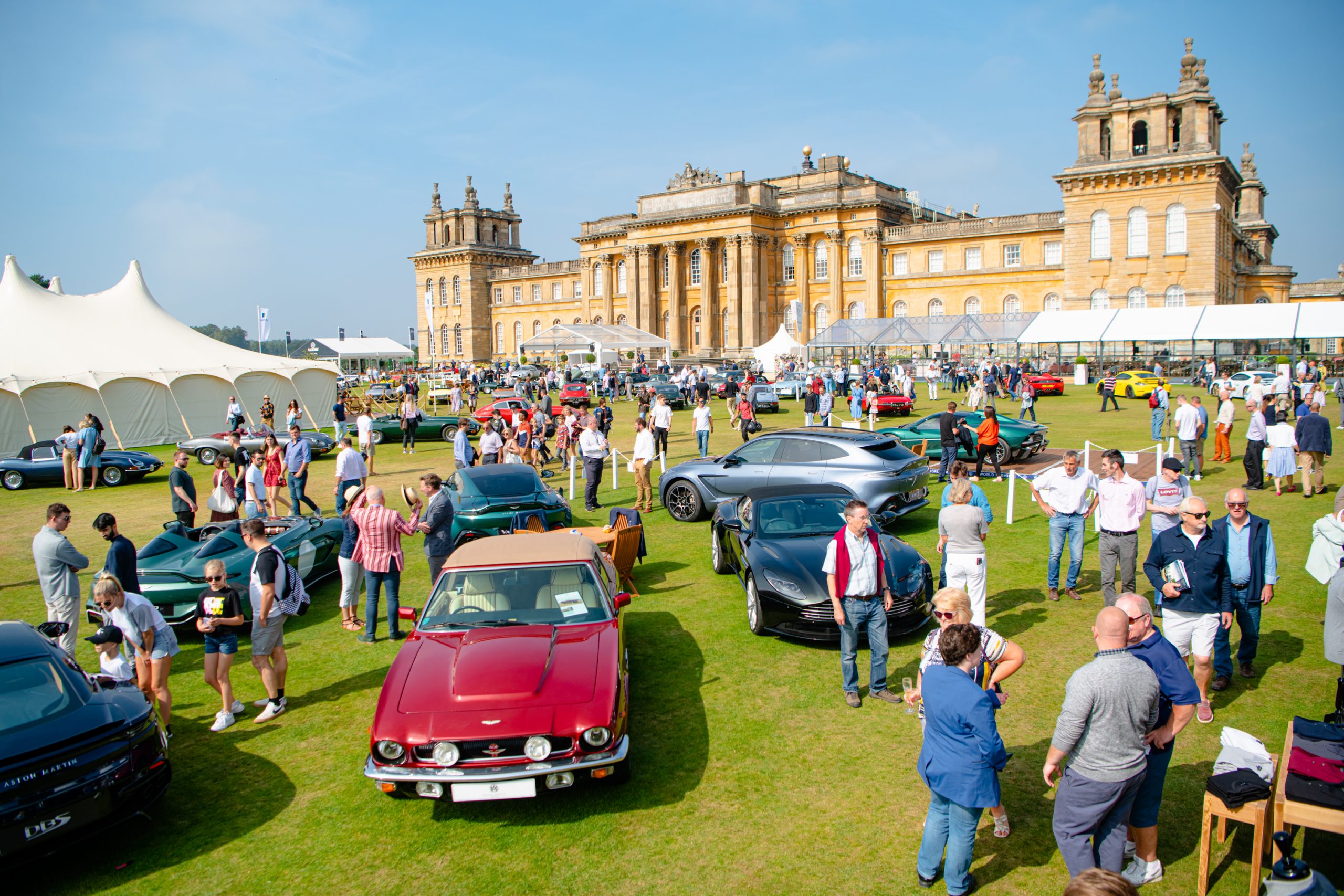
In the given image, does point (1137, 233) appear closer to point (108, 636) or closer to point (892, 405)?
point (892, 405)

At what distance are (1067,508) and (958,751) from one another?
5.81 m

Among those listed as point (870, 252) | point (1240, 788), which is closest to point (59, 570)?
point (1240, 788)

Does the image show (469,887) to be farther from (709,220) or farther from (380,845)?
(709,220)

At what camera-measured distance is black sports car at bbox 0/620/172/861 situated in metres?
4.62

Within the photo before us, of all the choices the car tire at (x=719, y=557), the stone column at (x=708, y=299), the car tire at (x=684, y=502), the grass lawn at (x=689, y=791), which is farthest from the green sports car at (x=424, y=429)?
the stone column at (x=708, y=299)

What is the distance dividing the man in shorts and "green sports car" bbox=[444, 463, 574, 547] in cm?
436

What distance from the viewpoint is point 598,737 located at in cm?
523

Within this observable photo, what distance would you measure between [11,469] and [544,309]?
68.4m

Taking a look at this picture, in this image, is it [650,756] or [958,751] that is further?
[650,756]

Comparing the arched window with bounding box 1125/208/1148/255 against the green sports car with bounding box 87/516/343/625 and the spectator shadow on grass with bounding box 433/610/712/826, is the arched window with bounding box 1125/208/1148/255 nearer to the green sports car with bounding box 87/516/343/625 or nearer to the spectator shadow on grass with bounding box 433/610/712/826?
the spectator shadow on grass with bounding box 433/610/712/826

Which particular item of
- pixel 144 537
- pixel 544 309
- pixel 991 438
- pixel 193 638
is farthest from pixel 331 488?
pixel 544 309

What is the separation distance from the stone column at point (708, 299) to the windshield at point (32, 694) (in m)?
66.9

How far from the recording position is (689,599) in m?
9.86

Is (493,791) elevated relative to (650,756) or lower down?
elevated
